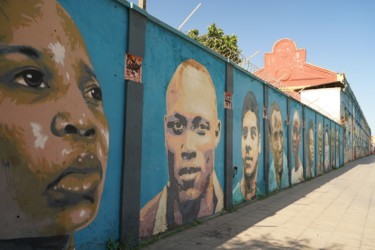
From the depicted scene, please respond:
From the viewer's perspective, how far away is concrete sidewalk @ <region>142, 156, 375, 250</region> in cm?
502

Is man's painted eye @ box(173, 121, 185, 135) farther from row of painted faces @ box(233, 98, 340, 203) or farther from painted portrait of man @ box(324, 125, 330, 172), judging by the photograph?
painted portrait of man @ box(324, 125, 330, 172)

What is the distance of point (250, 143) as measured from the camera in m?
9.24

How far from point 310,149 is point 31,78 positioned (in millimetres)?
16383

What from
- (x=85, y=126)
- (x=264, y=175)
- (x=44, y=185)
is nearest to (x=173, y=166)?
(x=85, y=126)

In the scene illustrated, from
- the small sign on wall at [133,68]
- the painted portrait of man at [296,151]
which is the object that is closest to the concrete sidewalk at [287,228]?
the small sign on wall at [133,68]

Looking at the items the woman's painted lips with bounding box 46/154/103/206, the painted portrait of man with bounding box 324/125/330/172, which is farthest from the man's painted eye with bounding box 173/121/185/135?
the painted portrait of man with bounding box 324/125/330/172

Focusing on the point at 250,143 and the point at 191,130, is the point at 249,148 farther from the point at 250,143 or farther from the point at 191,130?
the point at 191,130

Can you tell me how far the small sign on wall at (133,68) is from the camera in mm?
4554

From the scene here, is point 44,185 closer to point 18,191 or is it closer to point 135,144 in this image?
point 18,191

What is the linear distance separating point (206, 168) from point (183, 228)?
1478mm

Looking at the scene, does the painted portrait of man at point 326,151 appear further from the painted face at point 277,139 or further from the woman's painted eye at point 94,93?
the woman's painted eye at point 94,93

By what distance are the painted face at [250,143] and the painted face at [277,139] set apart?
5.45ft

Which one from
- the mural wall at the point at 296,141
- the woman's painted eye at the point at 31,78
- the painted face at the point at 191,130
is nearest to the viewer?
the woman's painted eye at the point at 31,78

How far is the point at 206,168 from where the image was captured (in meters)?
6.71
